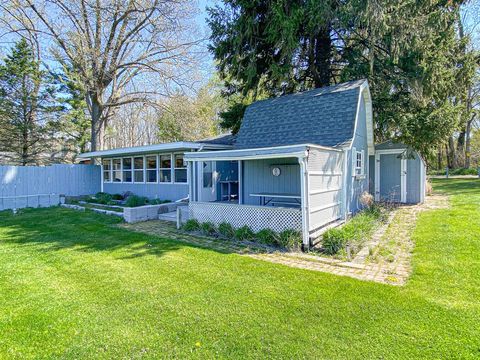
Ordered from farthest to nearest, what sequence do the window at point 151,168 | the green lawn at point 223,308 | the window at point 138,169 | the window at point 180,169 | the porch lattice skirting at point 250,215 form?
1. the window at point 138,169
2. the window at point 151,168
3. the window at point 180,169
4. the porch lattice skirting at point 250,215
5. the green lawn at point 223,308

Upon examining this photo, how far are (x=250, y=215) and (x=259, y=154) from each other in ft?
5.40

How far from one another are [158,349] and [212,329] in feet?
2.09

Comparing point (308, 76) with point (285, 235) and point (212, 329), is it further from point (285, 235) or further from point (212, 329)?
point (212, 329)

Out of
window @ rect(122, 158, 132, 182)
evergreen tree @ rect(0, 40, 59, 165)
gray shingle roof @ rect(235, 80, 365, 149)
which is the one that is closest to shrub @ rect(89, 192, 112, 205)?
window @ rect(122, 158, 132, 182)

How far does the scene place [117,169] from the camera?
16.0m

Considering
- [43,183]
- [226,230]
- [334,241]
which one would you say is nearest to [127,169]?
[43,183]

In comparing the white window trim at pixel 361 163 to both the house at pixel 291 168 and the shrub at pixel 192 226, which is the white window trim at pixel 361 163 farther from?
the shrub at pixel 192 226

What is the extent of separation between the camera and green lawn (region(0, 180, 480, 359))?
3.04 metres

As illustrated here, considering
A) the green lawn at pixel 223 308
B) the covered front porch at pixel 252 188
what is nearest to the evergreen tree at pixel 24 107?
the covered front porch at pixel 252 188

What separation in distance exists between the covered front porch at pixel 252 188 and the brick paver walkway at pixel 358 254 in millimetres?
822

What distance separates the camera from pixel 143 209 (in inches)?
404

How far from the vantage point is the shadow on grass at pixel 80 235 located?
6805mm

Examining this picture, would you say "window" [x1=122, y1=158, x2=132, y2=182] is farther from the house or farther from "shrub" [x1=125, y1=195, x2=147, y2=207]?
"shrub" [x1=125, y1=195, x2=147, y2=207]

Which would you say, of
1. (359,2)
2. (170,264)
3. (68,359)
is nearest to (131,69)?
(359,2)
